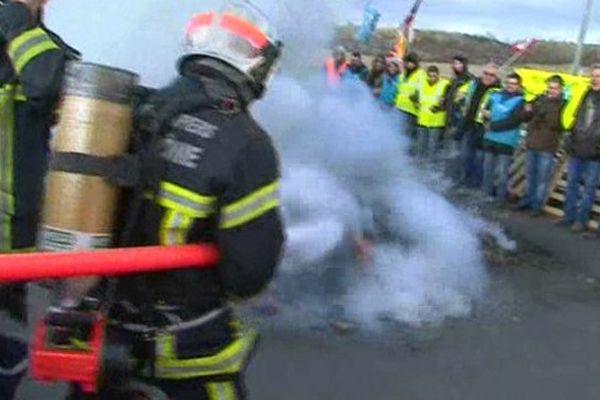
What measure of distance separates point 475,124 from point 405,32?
4.62 m

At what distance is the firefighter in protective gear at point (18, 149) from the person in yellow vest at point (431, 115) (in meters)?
10.5

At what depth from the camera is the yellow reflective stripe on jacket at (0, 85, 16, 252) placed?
3750mm

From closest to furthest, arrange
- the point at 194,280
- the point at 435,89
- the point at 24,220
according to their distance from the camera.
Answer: the point at 194,280 → the point at 24,220 → the point at 435,89

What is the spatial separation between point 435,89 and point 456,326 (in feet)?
26.2

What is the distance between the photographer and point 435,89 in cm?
1441

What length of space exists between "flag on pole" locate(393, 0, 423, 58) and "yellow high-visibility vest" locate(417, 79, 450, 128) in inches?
96.2

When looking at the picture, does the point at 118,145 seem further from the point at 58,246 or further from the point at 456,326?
the point at 456,326

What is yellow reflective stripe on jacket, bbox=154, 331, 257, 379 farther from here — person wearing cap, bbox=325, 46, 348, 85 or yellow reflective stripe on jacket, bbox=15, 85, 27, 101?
person wearing cap, bbox=325, 46, 348, 85

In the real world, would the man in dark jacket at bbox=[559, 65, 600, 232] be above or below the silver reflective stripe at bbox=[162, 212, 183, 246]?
below

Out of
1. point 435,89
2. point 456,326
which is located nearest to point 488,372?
point 456,326

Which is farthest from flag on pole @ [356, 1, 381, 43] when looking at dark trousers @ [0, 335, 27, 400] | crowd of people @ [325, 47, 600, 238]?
dark trousers @ [0, 335, 27, 400]

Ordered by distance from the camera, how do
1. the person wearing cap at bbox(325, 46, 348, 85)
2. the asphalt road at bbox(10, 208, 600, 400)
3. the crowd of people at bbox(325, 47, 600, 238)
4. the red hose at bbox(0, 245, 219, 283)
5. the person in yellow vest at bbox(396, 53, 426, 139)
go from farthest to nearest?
the person in yellow vest at bbox(396, 53, 426, 139)
the crowd of people at bbox(325, 47, 600, 238)
the person wearing cap at bbox(325, 46, 348, 85)
the asphalt road at bbox(10, 208, 600, 400)
the red hose at bbox(0, 245, 219, 283)

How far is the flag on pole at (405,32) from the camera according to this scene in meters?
16.9

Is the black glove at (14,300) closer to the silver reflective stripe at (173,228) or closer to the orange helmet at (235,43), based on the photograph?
the silver reflective stripe at (173,228)
